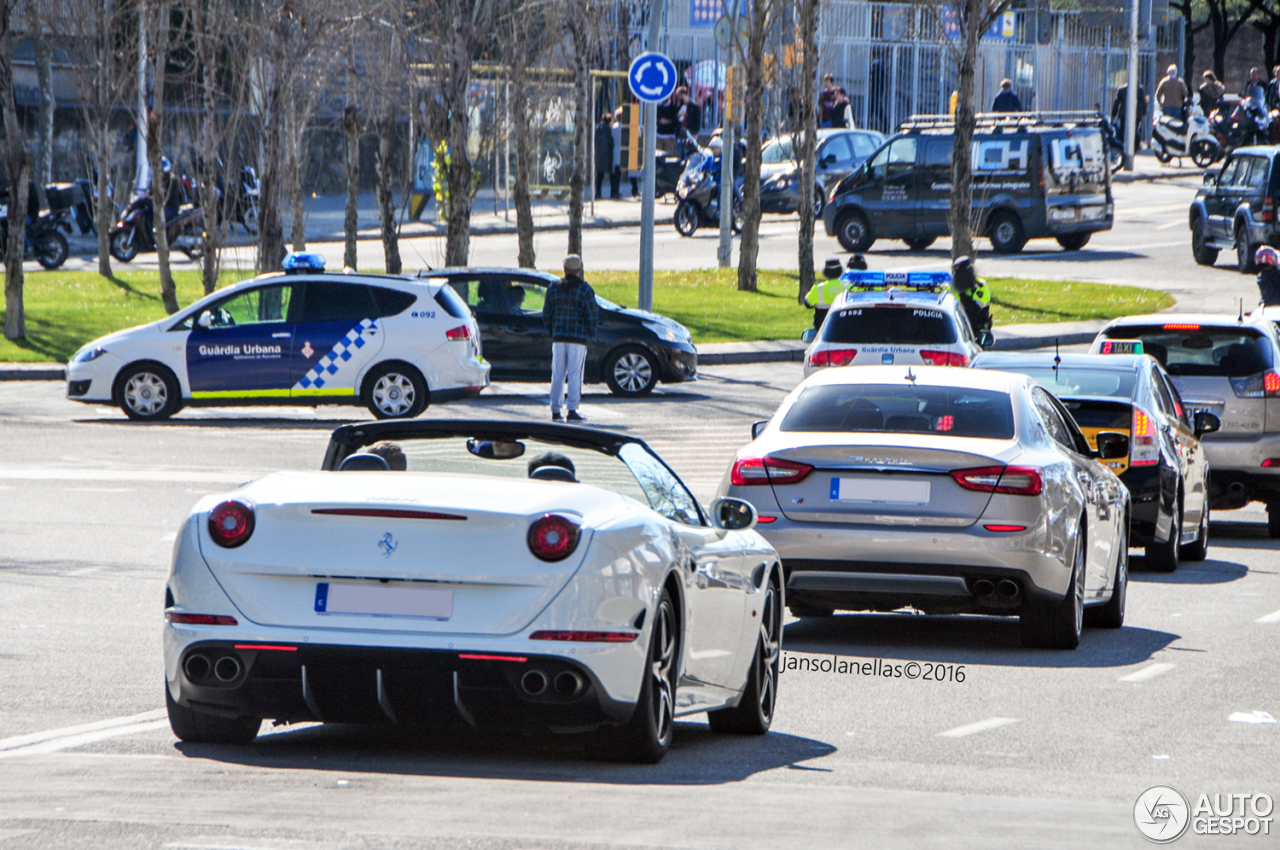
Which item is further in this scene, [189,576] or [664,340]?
[664,340]

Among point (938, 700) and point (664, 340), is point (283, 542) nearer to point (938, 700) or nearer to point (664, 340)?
point (938, 700)

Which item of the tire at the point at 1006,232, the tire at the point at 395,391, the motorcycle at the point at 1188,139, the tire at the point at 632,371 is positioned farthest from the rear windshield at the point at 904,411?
the motorcycle at the point at 1188,139

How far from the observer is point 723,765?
6.79 m

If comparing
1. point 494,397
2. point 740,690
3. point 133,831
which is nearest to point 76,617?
point 740,690

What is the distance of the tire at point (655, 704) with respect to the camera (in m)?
6.38

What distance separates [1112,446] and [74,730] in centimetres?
731

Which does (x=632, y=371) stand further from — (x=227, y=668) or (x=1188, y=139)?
(x=1188, y=139)

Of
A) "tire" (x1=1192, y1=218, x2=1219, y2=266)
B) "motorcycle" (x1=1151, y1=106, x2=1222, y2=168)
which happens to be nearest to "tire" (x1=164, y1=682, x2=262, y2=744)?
"tire" (x1=1192, y1=218, x2=1219, y2=266)

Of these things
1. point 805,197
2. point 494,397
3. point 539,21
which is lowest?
point 494,397

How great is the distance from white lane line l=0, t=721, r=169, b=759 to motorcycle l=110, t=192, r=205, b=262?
31.6m

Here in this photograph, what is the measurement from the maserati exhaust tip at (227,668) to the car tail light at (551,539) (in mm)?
979

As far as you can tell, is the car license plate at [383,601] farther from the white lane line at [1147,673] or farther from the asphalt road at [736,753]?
the white lane line at [1147,673]

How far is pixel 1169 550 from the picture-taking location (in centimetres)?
1350

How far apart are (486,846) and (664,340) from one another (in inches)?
731
